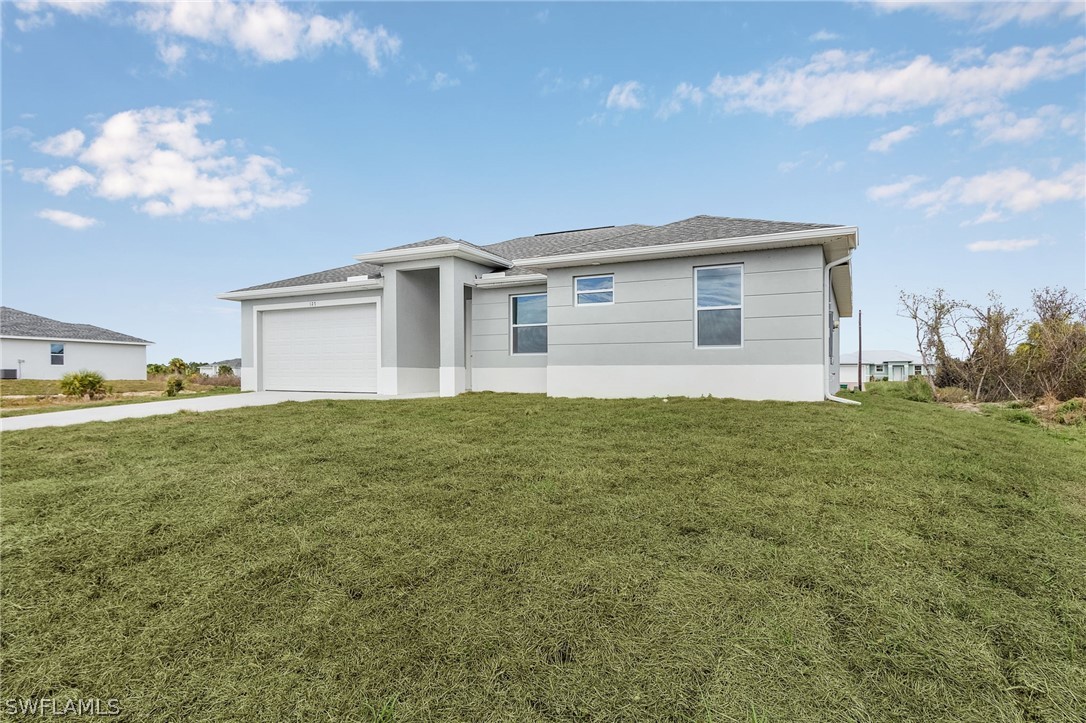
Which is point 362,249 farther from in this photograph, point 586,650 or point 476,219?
point 586,650

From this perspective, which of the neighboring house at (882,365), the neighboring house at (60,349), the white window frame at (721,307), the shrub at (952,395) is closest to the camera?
the white window frame at (721,307)

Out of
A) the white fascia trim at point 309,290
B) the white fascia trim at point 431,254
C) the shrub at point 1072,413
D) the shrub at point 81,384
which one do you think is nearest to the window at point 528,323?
the white fascia trim at point 431,254

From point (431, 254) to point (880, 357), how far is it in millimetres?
47094

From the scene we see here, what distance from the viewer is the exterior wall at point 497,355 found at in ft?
38.2

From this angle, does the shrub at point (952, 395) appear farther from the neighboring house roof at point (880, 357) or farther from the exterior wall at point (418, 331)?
the neighboring house roof at point (880, 357)

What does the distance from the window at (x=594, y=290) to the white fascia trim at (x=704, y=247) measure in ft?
1.32

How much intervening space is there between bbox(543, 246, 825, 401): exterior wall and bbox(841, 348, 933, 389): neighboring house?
36274mm

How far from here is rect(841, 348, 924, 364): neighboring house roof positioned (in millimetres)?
41438

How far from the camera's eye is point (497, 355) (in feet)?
39.4

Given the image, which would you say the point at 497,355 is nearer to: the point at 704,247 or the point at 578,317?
the point at 578,317

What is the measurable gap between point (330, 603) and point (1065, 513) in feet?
19.2

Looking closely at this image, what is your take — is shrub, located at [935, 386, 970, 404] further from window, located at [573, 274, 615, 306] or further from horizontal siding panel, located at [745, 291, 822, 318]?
window, located at [573, 274, 615, 306]

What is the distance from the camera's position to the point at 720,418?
21.8 ft

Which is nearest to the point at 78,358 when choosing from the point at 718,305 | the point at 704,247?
the point at 704,247
